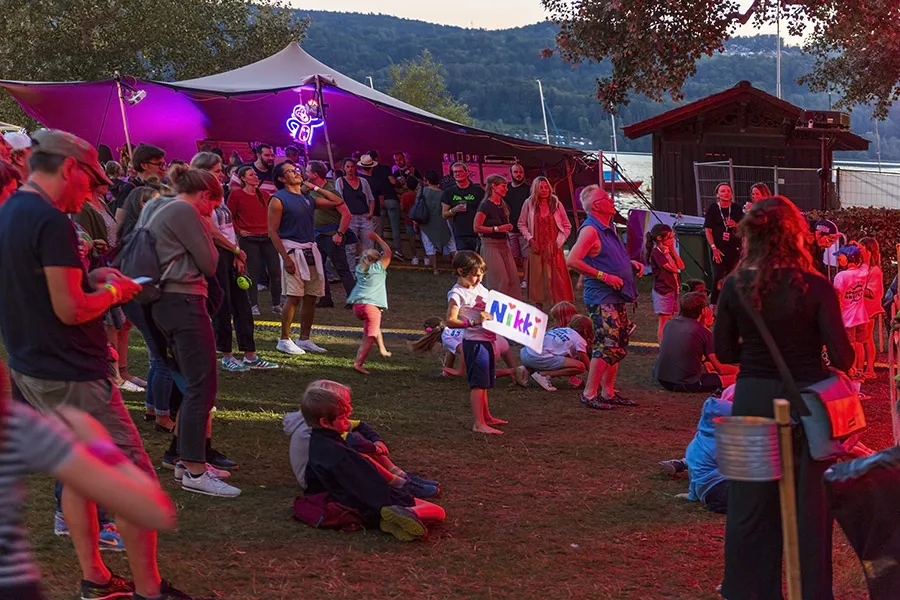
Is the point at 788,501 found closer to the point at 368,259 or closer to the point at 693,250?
the point at 368,259

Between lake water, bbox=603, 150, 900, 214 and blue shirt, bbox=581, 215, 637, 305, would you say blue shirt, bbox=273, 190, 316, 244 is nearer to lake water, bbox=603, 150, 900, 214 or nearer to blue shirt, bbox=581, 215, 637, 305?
blue shirt, bbox=581, 215, 637, 305

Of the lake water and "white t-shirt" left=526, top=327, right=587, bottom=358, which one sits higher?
the lake water

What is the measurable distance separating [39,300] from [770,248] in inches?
114

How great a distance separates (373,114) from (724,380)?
42.8 ft

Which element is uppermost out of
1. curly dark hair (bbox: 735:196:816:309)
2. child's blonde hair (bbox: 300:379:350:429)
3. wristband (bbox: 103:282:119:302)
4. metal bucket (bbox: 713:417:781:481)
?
curly dark hair (bbox: 735:196:816:309)

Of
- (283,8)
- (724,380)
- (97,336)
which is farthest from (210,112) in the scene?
(283,8)

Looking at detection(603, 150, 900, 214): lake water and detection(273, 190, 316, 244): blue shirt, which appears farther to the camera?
detection(603, 150, 900, 214): lake water

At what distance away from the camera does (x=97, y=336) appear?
15.0 feet

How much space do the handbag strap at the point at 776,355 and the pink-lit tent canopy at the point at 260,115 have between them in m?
14.7

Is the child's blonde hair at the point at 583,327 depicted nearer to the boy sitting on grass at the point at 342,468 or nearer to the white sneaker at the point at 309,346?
the white sneaker at the point at 309,346

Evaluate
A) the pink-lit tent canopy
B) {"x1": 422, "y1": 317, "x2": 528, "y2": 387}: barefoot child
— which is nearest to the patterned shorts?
{"x1": 422, "y1": 317, "x2": 528, "y2": 387}: barefoot child

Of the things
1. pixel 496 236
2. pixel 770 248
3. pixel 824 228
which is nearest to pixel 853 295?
pixel 824 228

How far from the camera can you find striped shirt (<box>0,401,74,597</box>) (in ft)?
7.22

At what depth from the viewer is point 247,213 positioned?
484 inches
